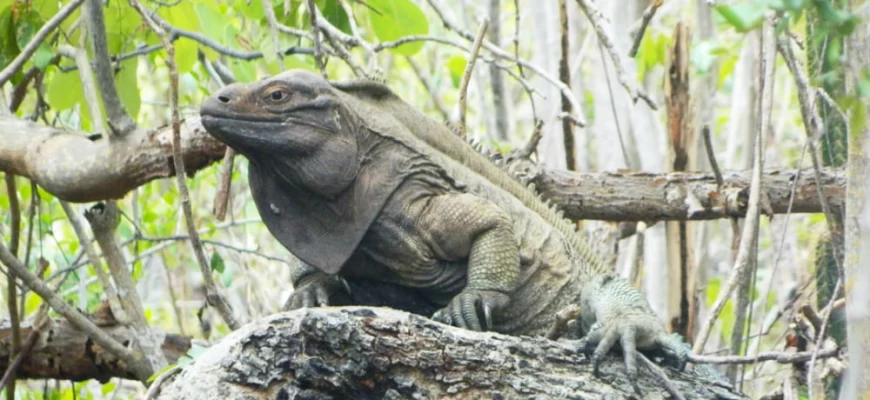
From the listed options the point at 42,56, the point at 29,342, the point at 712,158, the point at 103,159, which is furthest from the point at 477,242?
the point at 29,342

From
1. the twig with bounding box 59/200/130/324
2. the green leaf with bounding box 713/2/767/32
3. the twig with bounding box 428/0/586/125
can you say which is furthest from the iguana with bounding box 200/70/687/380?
the twig with bounding box 59/200/130/324

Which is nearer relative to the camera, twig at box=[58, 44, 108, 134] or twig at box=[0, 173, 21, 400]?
twig at box=[58, 44, 108, 134]

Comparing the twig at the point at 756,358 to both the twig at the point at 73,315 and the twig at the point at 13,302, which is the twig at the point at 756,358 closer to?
the twig at the point at 73,315

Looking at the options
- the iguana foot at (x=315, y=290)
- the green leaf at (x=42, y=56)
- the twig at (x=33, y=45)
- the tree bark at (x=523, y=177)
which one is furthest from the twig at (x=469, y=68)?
the green leaf at (x=42, y=56)

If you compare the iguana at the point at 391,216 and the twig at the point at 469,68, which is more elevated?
the twig at the point at 469,68

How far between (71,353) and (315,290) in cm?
275

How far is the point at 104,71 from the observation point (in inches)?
251

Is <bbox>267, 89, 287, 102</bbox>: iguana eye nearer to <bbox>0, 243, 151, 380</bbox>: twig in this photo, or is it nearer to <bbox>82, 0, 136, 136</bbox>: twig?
<bbox>82, 0, 136, 136</bbox>: twig

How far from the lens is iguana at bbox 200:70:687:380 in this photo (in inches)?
195

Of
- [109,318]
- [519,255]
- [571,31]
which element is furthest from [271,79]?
[571,31]

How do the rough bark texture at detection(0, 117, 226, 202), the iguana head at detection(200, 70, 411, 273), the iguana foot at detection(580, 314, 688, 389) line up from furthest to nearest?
the rough bark texture at detection(0, 117, 226, 202) < the iguana head at detection(200, 70, 411, 273) < the iguana foot at detection(580, 314, 688, 389)

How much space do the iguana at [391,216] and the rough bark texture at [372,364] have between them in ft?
1.76

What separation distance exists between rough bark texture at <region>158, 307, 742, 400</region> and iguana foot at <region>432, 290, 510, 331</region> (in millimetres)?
606

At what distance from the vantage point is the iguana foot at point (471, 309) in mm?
4926
